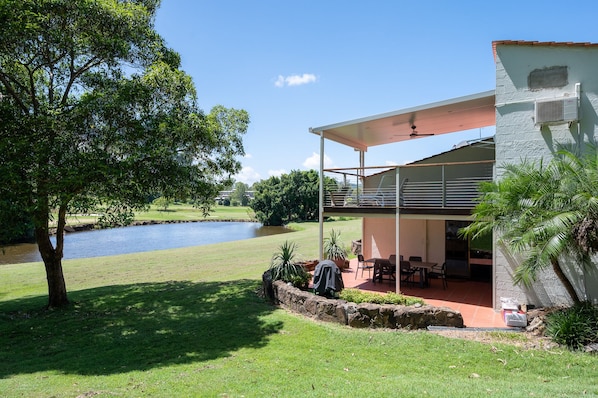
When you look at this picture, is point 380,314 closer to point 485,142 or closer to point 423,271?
point 423,271

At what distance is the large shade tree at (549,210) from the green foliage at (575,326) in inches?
21.3

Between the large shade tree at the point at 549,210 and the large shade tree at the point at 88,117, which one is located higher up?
the large shade tree at the point at 88,117

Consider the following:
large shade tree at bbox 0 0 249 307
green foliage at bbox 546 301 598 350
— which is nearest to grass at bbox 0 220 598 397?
green foliage at bbox 546 301 598 350

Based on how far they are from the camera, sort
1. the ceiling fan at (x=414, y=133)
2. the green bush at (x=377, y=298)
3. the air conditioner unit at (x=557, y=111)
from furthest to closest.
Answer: the ceiling fan at (x=414, y=133), the green bush at (x=377, y=298), the air conditioner unit at (x=557, y=111)

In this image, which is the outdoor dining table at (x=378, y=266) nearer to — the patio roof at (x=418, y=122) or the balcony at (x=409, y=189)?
the balcony at (x=409, y=189)

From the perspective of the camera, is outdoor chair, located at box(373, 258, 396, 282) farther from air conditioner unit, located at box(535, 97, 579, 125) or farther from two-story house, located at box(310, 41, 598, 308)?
air conditioner unit, located at box(535, 97, 579, 125)

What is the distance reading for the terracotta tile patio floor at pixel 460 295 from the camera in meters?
8.27

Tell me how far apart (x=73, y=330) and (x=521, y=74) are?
40.2ft

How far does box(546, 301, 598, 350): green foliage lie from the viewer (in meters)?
6.24

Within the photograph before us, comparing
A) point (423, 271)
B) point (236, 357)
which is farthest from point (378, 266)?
point (236, 357)

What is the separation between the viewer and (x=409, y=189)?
1335cm

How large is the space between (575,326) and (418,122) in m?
7.17

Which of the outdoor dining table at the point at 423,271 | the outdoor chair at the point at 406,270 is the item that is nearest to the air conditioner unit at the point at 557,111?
the outdoor dining table at the point at 423,271

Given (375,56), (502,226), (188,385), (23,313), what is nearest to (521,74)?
(502,226)
